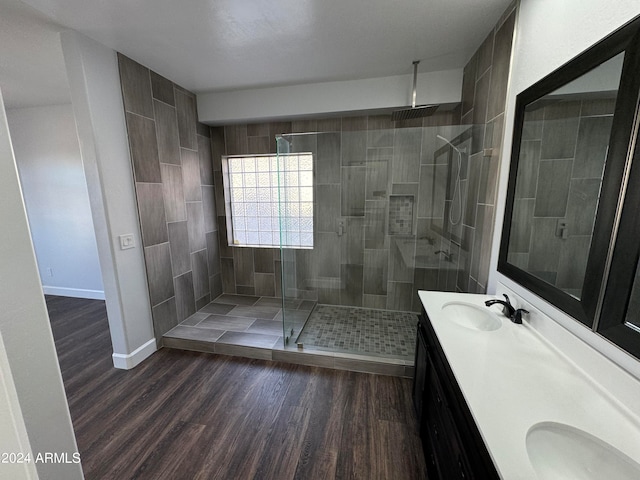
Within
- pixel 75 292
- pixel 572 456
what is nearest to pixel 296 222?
pixel 572 456

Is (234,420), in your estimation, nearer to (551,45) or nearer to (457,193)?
(457,193)

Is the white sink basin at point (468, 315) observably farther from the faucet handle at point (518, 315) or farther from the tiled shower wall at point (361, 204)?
the tiled shower wall at point (361, 204)

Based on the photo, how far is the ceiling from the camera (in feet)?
5.10

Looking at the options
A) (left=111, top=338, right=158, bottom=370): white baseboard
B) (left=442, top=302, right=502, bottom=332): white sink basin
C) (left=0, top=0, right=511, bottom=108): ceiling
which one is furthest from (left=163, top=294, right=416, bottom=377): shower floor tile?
(left=0, top=0, right=511, bottom=108): ceiling

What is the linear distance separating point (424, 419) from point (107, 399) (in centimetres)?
230

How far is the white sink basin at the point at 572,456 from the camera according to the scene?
68cm

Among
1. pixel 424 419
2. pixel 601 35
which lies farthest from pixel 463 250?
pixel 601 35

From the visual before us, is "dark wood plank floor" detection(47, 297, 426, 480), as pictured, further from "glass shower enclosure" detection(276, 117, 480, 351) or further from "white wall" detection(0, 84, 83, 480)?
"white wall" detection(0, 84, 83, 480)

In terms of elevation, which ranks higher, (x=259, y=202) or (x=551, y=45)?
(x=551, y=45)

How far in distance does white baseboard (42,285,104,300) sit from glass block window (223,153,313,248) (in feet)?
6.83

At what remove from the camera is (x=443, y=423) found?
1.09 metres

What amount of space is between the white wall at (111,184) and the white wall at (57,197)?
1.86m

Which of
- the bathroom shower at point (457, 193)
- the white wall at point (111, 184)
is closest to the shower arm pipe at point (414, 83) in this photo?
the bathroom shower at point (457, 193)

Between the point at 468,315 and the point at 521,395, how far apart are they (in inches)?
30.3
